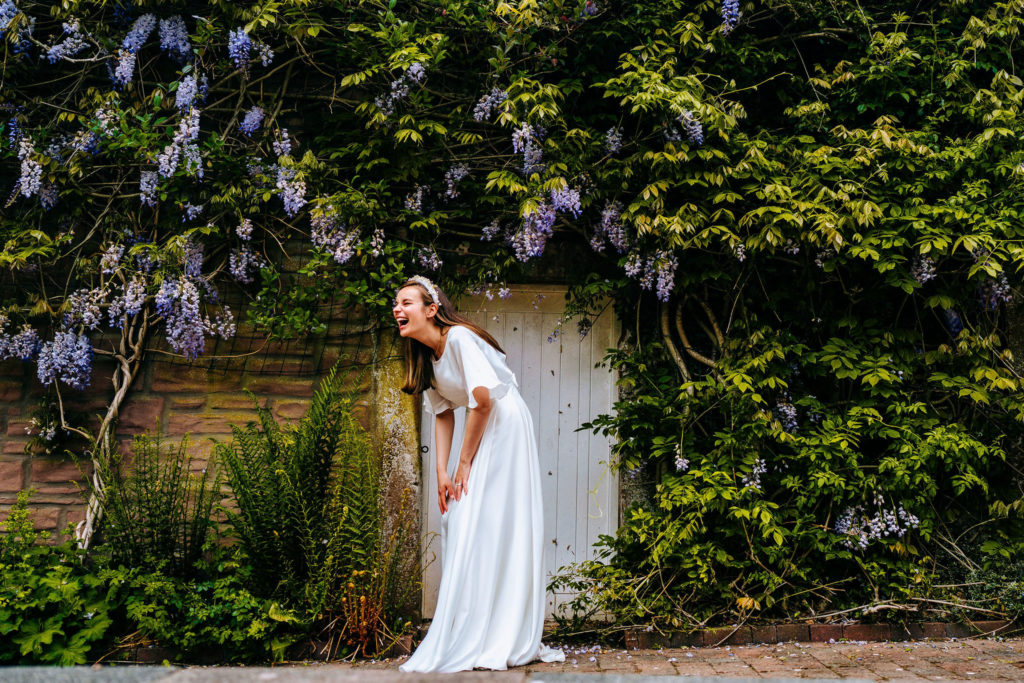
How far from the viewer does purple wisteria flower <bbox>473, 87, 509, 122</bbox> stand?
4.40 metres

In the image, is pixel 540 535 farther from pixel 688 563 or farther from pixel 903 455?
pixel 903 455

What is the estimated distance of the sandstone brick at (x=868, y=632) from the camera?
401 centimetres

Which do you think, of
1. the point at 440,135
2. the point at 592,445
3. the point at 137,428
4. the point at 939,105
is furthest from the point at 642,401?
the point at 137,428

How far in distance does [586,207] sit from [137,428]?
2.94 m

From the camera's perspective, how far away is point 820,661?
3.52 metres

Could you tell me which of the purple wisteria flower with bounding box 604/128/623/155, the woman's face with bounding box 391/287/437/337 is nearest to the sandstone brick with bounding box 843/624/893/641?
the woman's face with bounding box 391/287/437/337

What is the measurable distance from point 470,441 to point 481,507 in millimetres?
293

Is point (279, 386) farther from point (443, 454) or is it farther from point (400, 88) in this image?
point (400, 88)

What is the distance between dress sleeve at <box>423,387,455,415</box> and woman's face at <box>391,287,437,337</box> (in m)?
0.32

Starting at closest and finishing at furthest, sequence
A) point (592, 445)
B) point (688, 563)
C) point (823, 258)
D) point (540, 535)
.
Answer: point (540, 535), point (688, 563), point (823, 258), point (592, 445)

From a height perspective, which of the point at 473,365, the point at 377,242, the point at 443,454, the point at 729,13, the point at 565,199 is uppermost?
the point at 729,13

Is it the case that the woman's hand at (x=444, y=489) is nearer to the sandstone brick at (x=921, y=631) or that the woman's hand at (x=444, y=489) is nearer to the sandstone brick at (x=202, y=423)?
the sandstone brick at (x=202, y=423)

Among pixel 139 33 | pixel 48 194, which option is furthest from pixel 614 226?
pixel 48 194

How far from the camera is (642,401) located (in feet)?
14.3
